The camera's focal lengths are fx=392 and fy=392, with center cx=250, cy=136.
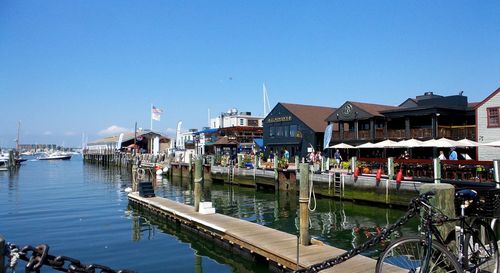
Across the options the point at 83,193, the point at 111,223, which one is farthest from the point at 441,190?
the point at 83,193

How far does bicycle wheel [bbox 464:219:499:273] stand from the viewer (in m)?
5.79

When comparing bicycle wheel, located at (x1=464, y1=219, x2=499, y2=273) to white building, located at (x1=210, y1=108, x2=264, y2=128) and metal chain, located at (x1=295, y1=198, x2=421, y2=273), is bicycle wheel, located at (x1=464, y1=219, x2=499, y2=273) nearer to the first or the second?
metal chain, located at (x1=295, y1=198, x2=421, y2=273)

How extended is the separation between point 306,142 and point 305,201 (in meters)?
36.2

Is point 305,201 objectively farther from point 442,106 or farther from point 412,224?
point 442,106

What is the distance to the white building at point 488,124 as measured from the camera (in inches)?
1165

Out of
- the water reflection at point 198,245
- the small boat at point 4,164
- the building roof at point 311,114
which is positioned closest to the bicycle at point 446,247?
the water reflection at point 198,245

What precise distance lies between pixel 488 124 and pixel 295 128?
22859 millimetres

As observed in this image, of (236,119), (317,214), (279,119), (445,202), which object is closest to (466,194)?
(445,202)

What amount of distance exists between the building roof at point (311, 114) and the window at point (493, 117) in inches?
771

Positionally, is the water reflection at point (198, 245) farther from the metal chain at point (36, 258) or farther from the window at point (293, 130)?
the window at point (293, 130)

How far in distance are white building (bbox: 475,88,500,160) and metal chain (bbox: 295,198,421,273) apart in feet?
92.7

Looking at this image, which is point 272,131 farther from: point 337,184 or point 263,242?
point 263,242

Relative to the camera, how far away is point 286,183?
32.9 metres

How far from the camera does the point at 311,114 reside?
2009 inches
